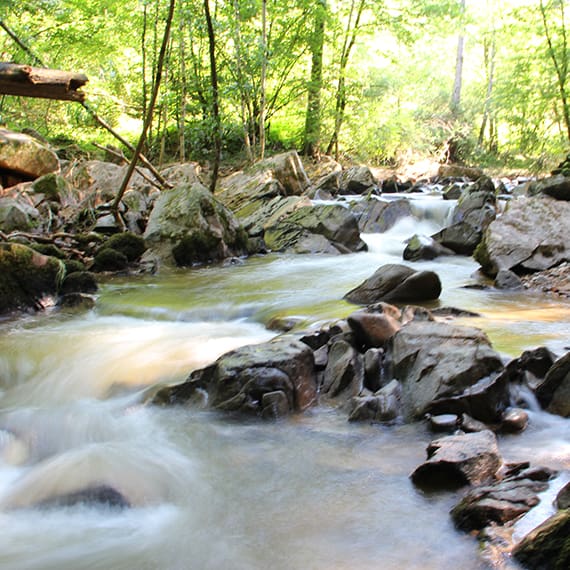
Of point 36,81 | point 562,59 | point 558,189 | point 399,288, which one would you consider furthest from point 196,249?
point 562,59

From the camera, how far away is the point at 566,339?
4.76 m

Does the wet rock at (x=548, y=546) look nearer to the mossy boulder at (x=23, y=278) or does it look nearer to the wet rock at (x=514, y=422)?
the wet rock at (x=514, y=422)

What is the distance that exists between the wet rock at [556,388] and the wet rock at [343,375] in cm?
120

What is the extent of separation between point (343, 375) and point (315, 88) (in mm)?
16602

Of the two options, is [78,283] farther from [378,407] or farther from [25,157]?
[25,157]

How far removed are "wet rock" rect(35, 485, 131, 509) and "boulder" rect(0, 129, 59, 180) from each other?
37.6 ft

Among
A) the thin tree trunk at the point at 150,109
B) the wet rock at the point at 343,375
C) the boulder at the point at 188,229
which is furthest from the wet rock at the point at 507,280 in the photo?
the thin tree trunk at the point at 150,109

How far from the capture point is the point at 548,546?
2139mm

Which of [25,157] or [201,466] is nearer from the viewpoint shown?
[201,466]

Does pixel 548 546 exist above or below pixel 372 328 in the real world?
below

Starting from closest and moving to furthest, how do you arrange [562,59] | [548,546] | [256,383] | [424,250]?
1. [548,546]
2. [256,383]
3. [424,250]
4. [562,59]

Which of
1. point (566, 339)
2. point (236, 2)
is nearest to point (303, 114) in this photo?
point (236, 2)

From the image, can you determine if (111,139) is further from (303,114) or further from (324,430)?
(324,430)

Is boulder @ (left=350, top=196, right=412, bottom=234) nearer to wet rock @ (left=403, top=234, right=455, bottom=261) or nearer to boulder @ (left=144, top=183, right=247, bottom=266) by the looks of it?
wet rock @ (left=403, top=234, right=455, bottom=261)
